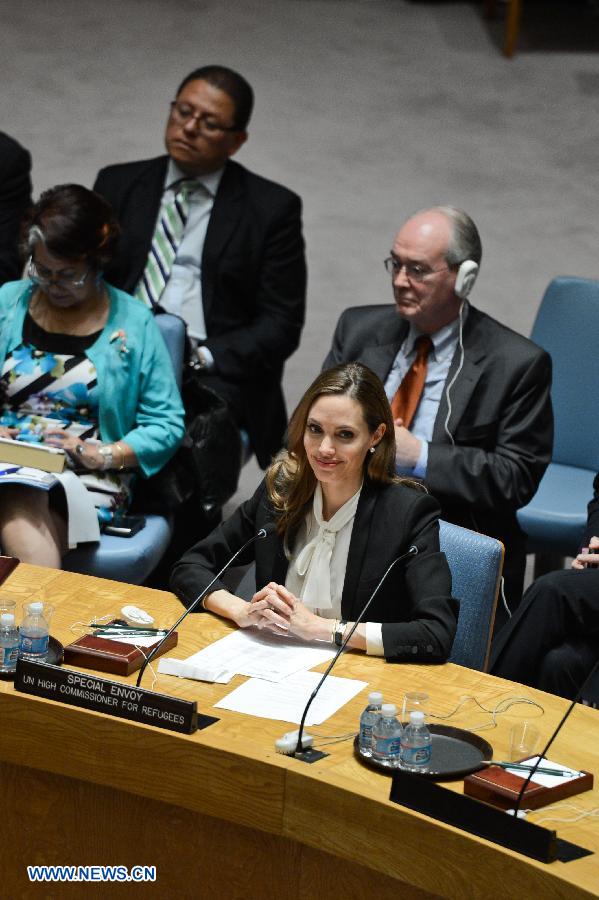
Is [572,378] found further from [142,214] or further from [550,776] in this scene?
[550,776]

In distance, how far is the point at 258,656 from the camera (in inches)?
106

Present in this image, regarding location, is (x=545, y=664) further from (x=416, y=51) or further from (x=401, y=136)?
(x=416, y=51)

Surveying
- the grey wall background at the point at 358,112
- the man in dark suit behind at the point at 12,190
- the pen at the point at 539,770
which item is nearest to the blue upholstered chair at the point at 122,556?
the man in dark suit behind at the point at 12,190

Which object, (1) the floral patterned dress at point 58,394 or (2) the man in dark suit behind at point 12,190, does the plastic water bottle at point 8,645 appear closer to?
(1) the floral patterned dress at point 58,394

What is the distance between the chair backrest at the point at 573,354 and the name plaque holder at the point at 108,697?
2126 mm

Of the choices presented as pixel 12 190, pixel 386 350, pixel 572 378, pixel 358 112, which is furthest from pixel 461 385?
pixel 358 112

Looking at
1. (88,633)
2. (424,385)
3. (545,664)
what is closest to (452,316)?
(424,385)

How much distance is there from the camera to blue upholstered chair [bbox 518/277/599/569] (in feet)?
13.8

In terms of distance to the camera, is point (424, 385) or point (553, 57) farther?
point (553, 57)

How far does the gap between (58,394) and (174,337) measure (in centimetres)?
37

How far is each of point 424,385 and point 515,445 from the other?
29 cm

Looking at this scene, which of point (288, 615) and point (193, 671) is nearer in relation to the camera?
point (193, 671)

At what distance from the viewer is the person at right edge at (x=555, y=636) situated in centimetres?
314

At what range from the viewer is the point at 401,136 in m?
7.34
